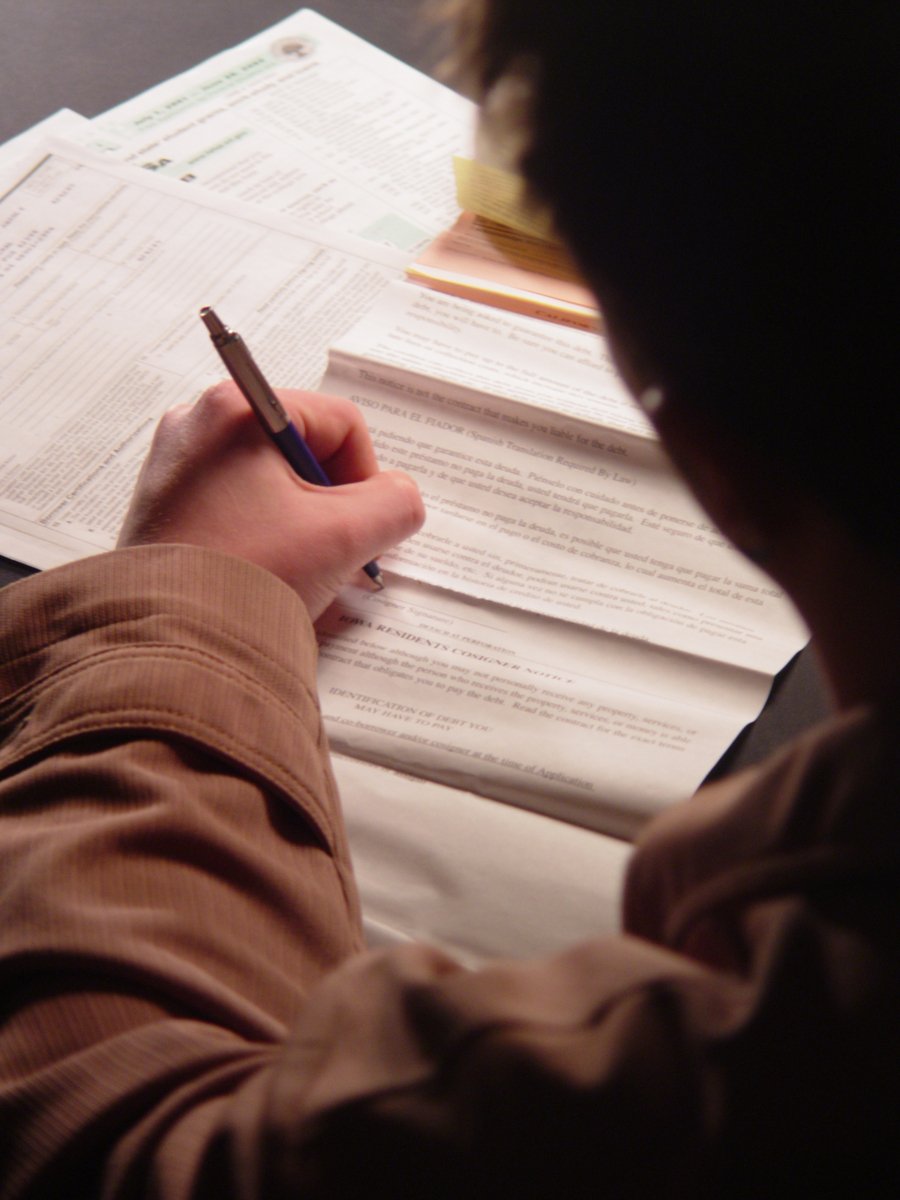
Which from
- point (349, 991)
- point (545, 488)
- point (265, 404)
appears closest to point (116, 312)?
point (265, 404)

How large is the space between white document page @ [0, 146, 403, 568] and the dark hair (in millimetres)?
442

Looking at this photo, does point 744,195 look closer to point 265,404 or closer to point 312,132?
point 265,404

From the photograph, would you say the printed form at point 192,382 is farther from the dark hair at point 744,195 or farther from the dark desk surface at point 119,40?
the dark hair at point 744,195

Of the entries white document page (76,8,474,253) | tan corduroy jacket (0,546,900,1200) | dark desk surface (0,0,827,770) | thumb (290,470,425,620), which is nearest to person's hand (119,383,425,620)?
thumb (290,470,425,620)

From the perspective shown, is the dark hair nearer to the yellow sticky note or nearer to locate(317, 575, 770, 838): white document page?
locate(317, 575, 770, 838): white document page

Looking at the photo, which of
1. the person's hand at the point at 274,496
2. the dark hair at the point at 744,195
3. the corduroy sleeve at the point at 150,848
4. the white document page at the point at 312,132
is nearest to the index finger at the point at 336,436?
the person's hand at the point at 274,496

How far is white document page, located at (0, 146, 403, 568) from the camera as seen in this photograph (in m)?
0.65

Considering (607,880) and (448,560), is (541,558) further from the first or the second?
(607,880)

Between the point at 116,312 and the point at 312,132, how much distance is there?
0.31 meters

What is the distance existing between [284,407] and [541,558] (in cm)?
17

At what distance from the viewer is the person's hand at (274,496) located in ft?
1.83

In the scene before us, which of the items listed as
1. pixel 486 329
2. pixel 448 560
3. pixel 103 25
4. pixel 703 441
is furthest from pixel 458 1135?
pixel 103 25

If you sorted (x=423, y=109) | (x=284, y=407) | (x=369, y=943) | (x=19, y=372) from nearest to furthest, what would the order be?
(x=369, y=943), (x=284, y=407), (x=19, y=372), (x=423, y=109)

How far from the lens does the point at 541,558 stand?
0.61 metres
